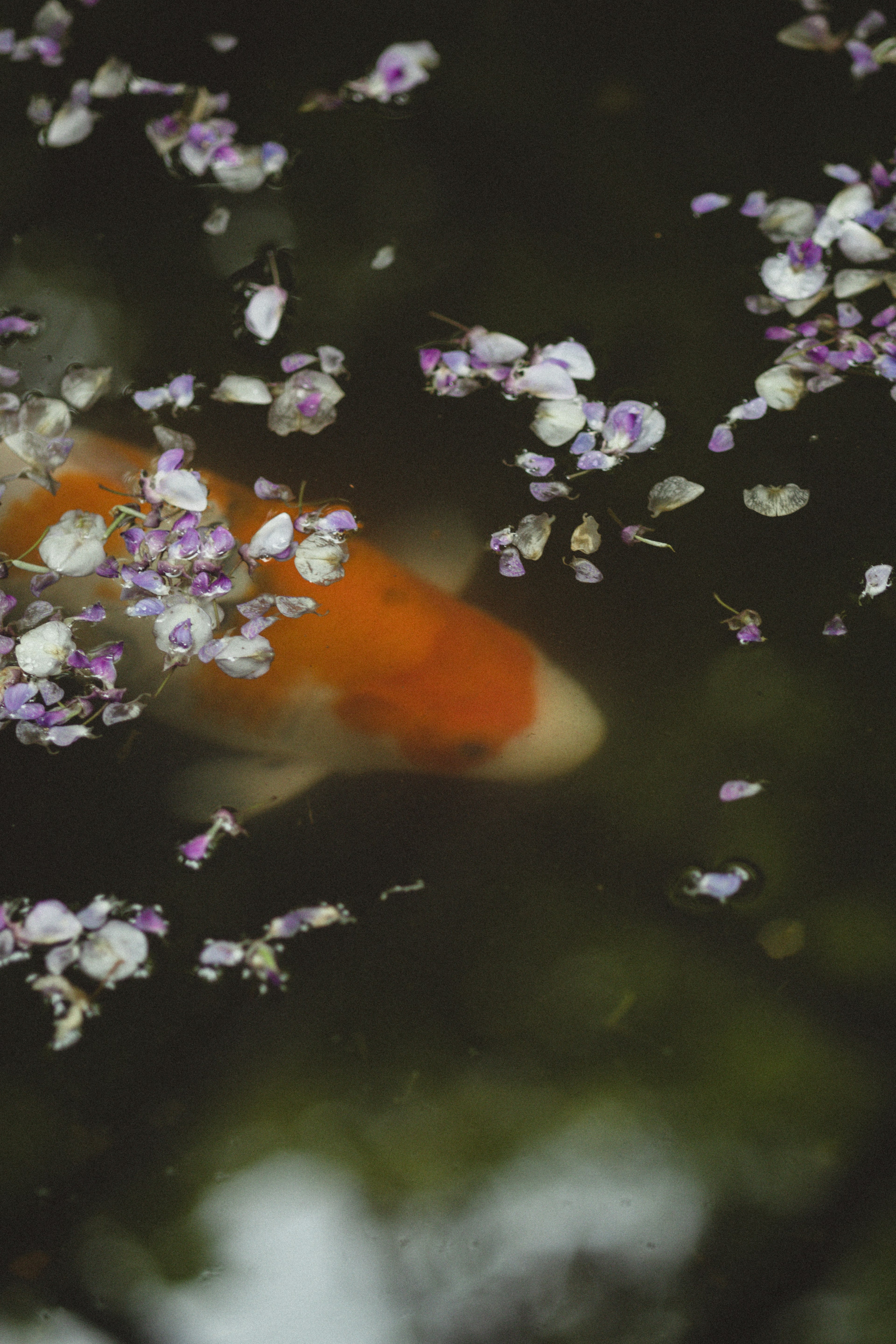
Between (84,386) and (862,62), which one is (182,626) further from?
(862,62)

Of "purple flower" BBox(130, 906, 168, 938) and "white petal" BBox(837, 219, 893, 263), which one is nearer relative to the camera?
"purple flower" BBox(130, 906, 168, 938)

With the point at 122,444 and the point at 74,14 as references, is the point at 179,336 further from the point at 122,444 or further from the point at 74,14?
the point at 74,14

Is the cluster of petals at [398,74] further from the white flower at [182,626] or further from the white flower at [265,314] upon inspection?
the white flower at [182,626]

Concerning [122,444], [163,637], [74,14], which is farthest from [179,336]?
[74,14]

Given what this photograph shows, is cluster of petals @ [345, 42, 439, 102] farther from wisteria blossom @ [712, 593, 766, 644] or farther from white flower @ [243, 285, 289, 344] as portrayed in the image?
wisteria blossom @ [712, 593, 766, 644]

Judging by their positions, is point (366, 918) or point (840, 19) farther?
point (840, 19)

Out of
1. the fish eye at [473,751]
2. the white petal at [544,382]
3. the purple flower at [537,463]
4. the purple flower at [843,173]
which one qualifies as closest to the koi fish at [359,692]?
the fish eye at [473,751]

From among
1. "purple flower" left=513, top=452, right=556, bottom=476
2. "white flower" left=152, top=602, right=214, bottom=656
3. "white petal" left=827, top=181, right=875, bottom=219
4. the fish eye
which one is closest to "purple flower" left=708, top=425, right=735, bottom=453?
"purple flower" left=513, top=452, right=556, bottom=476
